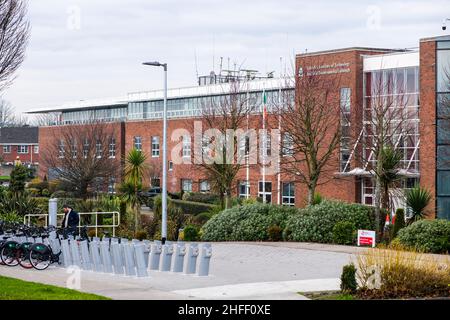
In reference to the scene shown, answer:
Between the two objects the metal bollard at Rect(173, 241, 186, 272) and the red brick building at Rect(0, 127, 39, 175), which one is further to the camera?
the red brick building at Rect(0, 127, 39, 175)

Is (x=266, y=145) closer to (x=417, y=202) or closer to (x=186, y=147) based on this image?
(x=417, y=202)

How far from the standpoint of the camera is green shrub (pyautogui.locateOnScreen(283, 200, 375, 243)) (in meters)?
31.4

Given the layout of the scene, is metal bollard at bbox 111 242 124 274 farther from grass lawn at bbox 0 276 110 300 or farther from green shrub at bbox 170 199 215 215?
green shrub at bbox 170 199 215 215

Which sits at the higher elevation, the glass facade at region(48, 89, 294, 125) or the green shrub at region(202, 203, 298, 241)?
the glass facade at region(48, 89, 294, 125)

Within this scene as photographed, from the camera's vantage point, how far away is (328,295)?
1825cm

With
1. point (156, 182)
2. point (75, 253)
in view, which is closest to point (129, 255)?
point (75, 253)

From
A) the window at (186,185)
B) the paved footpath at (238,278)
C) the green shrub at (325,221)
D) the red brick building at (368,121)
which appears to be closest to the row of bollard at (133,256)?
the paved footpath at (238,278)

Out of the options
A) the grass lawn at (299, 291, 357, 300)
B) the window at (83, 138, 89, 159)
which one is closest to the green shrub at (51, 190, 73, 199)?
the window at (83, 138, 89, 159)

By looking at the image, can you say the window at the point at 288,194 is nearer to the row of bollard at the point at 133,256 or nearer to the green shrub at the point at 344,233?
the green shrub at the point at 344,233

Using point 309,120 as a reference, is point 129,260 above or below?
below

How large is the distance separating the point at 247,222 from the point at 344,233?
4.39 meters

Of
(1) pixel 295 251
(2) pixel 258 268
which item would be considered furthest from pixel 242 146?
(2) pixel 258 268

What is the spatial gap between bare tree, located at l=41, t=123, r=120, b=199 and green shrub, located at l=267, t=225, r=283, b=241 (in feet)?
79.4

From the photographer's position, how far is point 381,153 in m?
34.9
